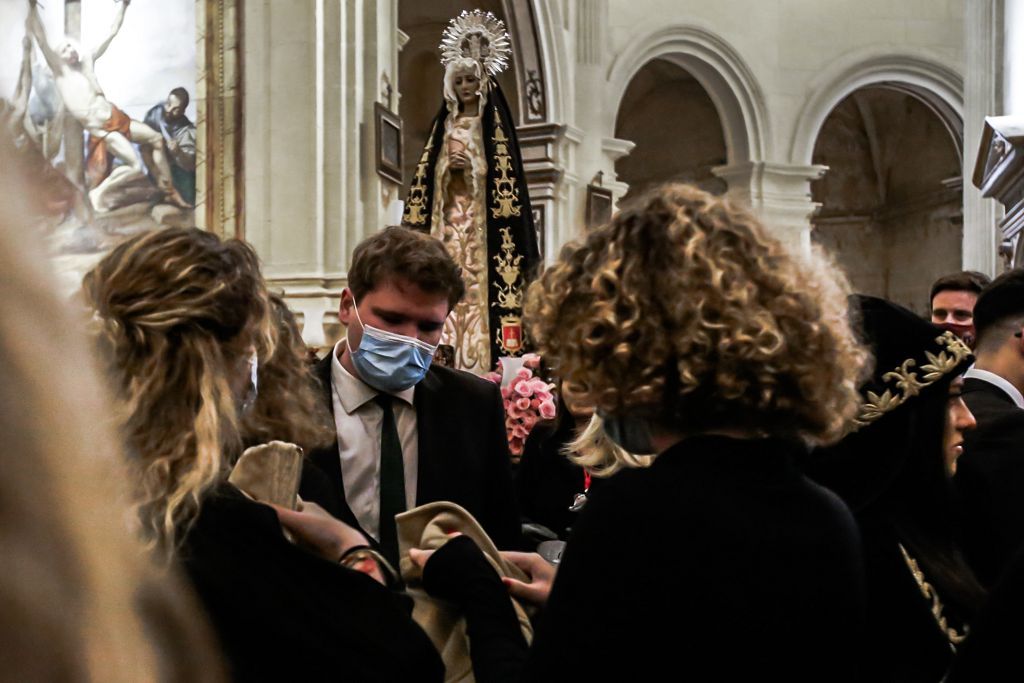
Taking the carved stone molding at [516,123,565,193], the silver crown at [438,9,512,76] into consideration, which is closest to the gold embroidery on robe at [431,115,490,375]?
the silver crown at [438,9,512,76]

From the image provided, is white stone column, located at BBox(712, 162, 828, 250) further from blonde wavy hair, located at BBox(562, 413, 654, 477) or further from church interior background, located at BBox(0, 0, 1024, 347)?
blonde wavy hair, located at BBox(562, 413, 654, 477)

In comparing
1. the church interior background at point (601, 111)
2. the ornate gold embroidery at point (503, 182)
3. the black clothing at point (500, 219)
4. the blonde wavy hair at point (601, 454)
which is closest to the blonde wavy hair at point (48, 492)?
the church interior background at point (601, 111)

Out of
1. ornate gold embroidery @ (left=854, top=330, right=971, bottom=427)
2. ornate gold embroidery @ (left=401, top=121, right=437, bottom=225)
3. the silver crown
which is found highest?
the silver crown

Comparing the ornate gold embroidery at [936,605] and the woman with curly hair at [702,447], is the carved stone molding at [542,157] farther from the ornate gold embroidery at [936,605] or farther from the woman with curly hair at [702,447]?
the woman with curly hair at [702,447]

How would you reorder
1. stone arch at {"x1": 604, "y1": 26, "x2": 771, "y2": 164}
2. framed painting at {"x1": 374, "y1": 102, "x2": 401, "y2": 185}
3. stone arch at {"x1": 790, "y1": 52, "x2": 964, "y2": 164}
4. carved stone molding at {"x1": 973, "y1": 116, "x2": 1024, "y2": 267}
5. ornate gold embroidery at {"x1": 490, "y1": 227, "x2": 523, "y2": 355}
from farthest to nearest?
1. stone arch at {"x1": 790, "y1": 52, "x2": 964, "y2": 164}
2. stone arch at {"x1": 604, "y1": 26, "x2": 771, "y2": 164}
3. framed painting at {"x1": 374, "y1": 102, "x2": 401, "y2": 185}
4. ornate gold embroidery at {"x1": 490, "y1": 227, "x2": 523, "y2": 355}
5. carved stone molding at {"x1": 973, "y1": 116, "x2": 1024, "y2": 267}

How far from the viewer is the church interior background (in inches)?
327

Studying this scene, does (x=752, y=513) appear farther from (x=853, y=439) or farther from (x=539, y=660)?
(x=853, y=439)

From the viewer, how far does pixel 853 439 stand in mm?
2283

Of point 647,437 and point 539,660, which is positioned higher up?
point 647,437

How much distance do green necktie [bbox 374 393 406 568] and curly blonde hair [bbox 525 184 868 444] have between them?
1274 mm

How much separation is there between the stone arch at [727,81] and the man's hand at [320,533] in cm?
1581

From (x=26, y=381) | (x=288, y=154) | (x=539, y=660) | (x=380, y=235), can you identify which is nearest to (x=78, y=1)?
(x=288, y=154)

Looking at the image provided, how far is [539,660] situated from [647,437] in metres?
0.34

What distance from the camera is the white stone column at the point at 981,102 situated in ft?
30.6
